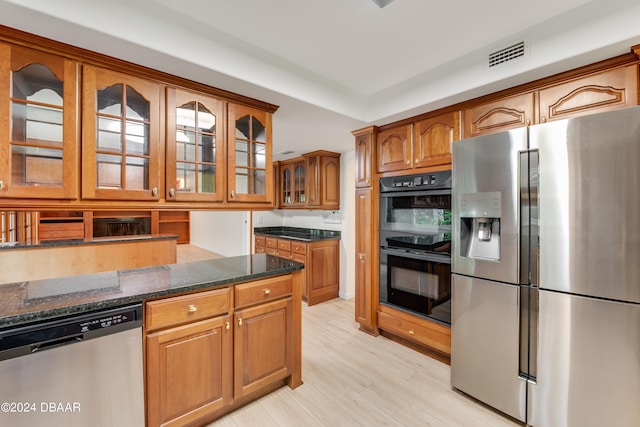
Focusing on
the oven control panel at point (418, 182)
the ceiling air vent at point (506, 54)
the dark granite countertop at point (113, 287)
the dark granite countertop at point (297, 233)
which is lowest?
the dark granite countertop at point (113, 287)

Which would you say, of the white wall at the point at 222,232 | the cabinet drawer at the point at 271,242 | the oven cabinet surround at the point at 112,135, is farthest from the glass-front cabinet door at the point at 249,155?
the white wall at the point at 222,232

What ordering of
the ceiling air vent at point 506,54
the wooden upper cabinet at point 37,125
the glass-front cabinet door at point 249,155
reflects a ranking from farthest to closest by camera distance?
1. the glass-front cabinet door at point 249,155
2. the ceiling air vent at point 506,54
3. the wooden upper cabinet at point 37,125

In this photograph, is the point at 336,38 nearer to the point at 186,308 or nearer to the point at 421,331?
the point at 186,308

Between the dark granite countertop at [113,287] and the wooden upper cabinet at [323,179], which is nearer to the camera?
Result: the dark granite countertop at [113,287]

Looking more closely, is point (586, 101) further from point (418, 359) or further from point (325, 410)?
point (325, 410)

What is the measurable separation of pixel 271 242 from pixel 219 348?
282cm

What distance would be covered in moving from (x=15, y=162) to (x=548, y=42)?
3065 mm

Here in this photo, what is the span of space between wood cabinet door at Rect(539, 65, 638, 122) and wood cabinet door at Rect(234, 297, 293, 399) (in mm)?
2271

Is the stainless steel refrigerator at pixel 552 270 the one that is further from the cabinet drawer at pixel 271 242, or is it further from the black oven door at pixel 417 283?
the cabinet drawer at pixel 271 242

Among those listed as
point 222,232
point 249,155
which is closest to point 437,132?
point 249,155

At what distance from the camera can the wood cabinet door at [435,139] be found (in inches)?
90.4

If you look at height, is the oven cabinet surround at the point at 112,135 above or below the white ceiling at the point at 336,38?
below

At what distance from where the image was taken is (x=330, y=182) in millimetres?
4254

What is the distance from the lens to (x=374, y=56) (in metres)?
1.99
